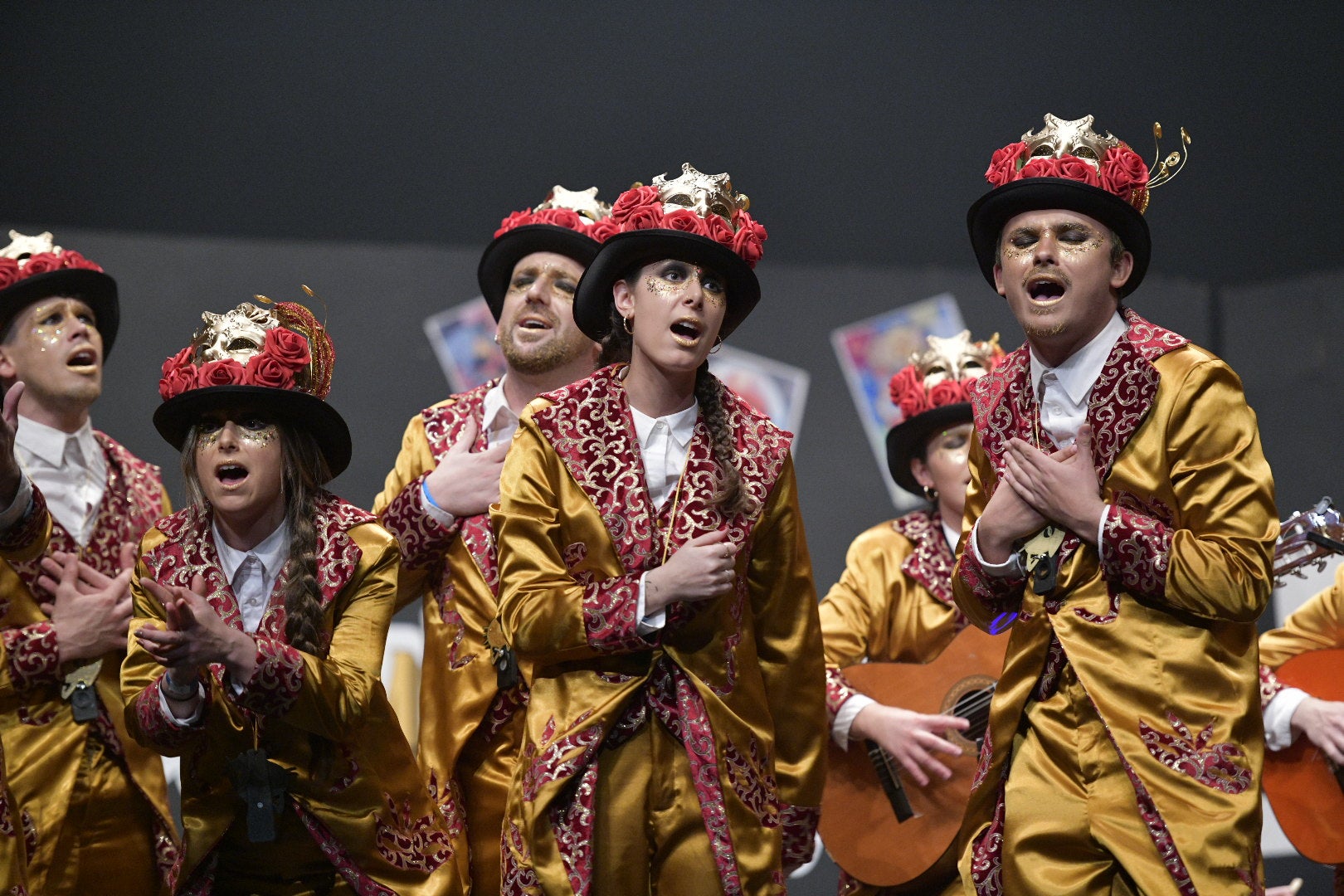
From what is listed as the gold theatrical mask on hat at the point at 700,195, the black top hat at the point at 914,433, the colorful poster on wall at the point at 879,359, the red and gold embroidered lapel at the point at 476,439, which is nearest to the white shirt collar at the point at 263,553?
the red and gold embroidered lapel at the point at 476,439

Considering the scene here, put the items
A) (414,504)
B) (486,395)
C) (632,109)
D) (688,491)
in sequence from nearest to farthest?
(688,491)
(414,504)
(486,395)
(632,109)

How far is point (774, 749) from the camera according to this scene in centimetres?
322

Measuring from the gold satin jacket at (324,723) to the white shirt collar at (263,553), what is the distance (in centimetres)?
3

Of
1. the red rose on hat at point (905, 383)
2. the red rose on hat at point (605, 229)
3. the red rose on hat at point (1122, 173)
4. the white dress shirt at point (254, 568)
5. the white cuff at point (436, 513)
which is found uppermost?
the red rose on hat at point (605, 229)

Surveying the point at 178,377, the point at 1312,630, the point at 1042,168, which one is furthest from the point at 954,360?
the point at 178,377

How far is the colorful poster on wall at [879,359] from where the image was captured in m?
6.27

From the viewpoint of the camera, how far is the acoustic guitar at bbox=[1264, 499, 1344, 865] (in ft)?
13.2

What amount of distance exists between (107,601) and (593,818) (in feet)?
5.64

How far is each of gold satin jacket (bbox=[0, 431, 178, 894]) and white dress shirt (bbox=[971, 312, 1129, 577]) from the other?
2359 mm

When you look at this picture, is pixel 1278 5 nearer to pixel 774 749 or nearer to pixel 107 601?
pixel 774 749

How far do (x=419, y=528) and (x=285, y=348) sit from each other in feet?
2.26

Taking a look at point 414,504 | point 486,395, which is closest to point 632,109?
point 486,395

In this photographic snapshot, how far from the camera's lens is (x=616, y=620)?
9.50 ft

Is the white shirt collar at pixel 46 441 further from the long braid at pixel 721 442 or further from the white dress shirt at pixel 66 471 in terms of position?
the long braid at pixel 721 442
